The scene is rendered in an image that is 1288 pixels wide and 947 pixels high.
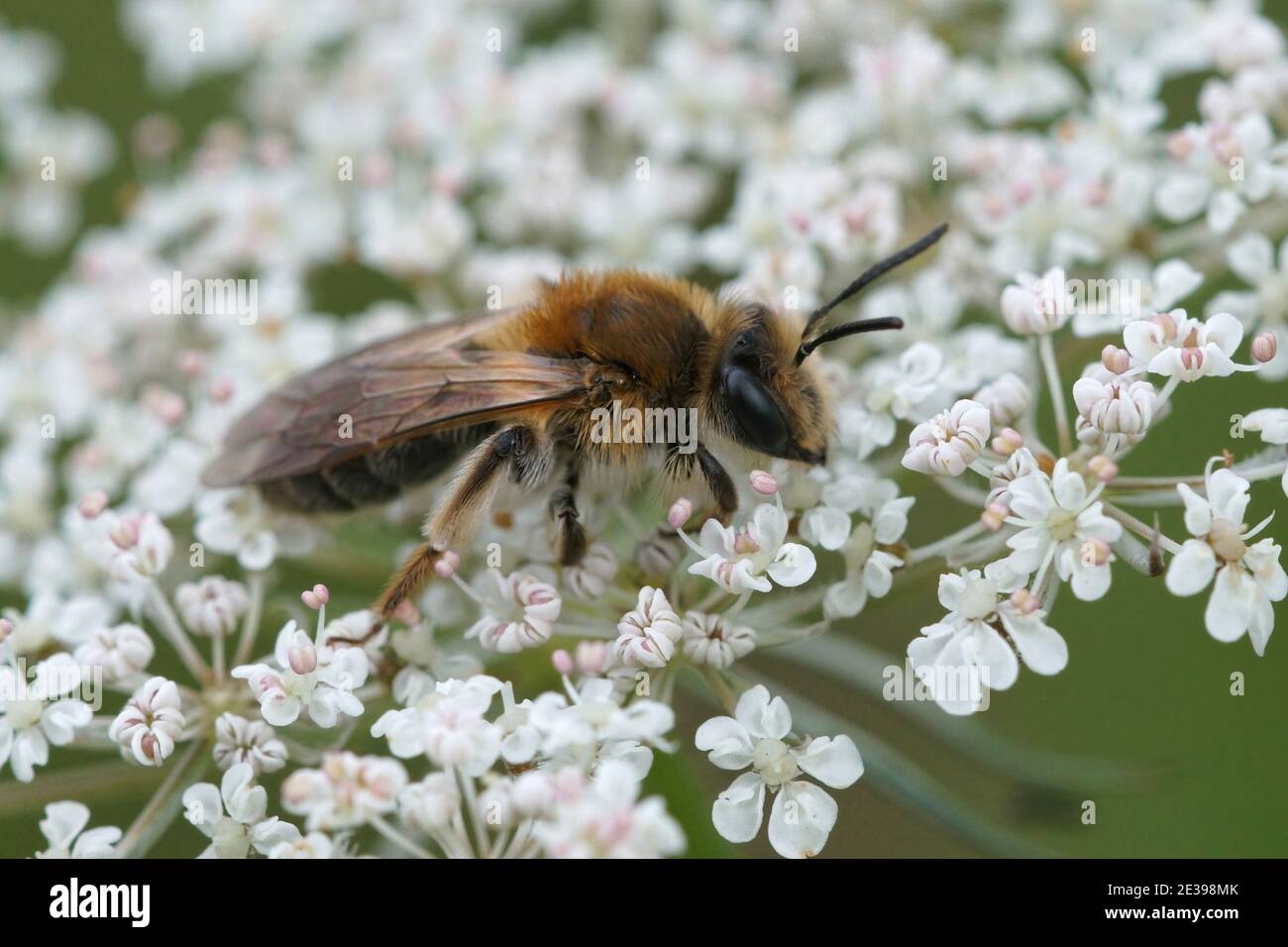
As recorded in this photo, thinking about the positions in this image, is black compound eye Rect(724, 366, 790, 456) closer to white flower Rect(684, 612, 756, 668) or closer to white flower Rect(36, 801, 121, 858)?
white flower Rect(684, 612, 756, 668)

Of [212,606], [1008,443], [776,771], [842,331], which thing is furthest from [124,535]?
[1008,443]

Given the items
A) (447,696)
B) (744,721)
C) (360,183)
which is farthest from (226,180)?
(744,721)

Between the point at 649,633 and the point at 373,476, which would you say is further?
the point at 373,476

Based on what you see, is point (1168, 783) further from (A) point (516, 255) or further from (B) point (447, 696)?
(A) point (516, 255)

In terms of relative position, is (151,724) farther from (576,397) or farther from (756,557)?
(756,557)

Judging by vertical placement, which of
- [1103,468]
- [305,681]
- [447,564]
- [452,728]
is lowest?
[452,728]

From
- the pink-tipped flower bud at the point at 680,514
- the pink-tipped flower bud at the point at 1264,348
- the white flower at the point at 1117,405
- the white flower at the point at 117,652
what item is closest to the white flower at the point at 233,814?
the white flower at the point at 117,652

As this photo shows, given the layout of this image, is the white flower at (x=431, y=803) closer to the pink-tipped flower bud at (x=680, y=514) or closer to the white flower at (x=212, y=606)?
Result: the pink-tipped flower bud at (x=680, y=514)

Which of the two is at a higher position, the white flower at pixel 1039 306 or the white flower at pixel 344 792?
the white flower at pixel 1039 306
